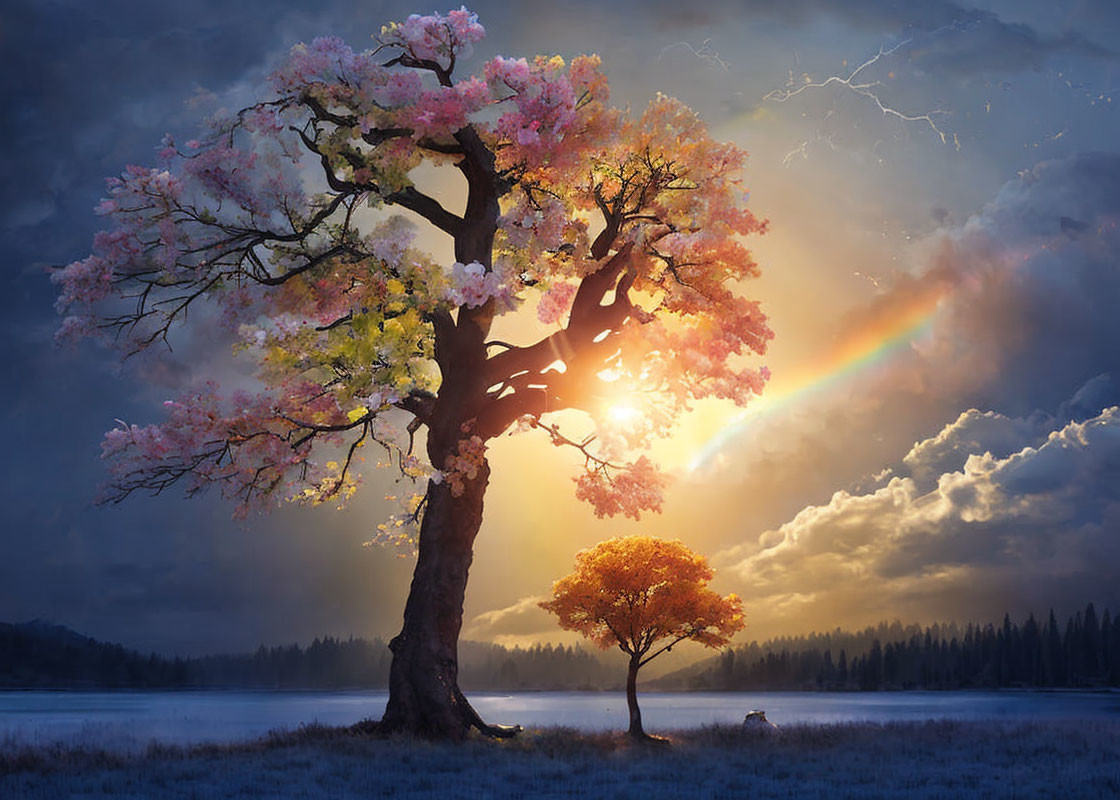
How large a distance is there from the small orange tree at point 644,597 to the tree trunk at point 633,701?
47mm

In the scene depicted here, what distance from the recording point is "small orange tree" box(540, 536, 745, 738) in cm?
3712

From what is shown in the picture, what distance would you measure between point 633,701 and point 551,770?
46.4ft

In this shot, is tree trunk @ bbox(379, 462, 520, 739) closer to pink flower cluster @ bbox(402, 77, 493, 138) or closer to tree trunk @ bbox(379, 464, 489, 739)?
tree trunk @ bbox(379, 464, 489, 739)

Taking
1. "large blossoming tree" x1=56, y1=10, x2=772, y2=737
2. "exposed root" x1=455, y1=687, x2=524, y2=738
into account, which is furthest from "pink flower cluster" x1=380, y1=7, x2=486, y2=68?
"exposed root" x1=455, y1=687, x2=524, y2=738

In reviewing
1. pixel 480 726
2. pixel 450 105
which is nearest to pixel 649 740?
pixel 480 726

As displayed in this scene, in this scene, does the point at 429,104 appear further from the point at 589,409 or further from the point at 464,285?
the point at 589,409

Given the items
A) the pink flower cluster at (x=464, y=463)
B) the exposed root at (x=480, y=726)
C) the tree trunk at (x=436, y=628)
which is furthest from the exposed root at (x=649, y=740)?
the pink flower cluster at (x=464, y=463)

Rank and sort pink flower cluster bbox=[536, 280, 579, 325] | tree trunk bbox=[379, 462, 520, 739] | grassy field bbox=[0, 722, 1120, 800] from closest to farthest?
grassy field bbox=[0, 722, 1120, 800] → tree trunk bbox=[379, 462, 520, 739] → pink flower cluster bbox=[536, 280, 579, 325]

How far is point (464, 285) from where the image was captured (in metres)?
23.5

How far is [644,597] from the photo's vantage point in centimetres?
3747

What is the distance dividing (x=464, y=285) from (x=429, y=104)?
440 cm

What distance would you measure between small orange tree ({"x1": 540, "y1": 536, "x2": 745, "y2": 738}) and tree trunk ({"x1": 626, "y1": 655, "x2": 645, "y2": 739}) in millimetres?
47

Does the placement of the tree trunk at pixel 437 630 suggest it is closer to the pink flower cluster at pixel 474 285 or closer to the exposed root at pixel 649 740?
the exposed root at pixel 649 740

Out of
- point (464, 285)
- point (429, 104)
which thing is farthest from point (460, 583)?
point (429, 104)
